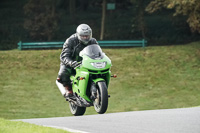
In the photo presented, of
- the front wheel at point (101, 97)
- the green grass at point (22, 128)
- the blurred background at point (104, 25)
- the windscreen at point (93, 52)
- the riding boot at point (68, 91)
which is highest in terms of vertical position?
the windscreen at point (93, 52)

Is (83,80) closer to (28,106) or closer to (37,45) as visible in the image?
(28,106)

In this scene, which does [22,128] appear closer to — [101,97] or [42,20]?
[101,97]

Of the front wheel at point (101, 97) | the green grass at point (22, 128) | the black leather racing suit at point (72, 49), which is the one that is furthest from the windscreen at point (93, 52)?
the green grass at point (22, 128)

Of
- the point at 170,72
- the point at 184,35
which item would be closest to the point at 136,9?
the point at 184,35

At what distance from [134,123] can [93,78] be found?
225 centimetres

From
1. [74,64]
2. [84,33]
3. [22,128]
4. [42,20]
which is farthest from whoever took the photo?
[42,20]

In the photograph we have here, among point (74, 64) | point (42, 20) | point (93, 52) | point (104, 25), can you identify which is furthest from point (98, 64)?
point (104, 25)

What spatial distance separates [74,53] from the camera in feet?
46.4

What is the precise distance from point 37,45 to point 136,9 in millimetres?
9526

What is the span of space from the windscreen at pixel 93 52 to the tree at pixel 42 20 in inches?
1036

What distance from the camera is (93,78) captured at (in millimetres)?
13266

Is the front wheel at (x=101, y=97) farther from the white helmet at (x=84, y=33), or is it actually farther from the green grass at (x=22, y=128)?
the green grass at (x=22, y=128)

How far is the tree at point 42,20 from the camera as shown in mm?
39656

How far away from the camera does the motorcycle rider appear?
13.8m
